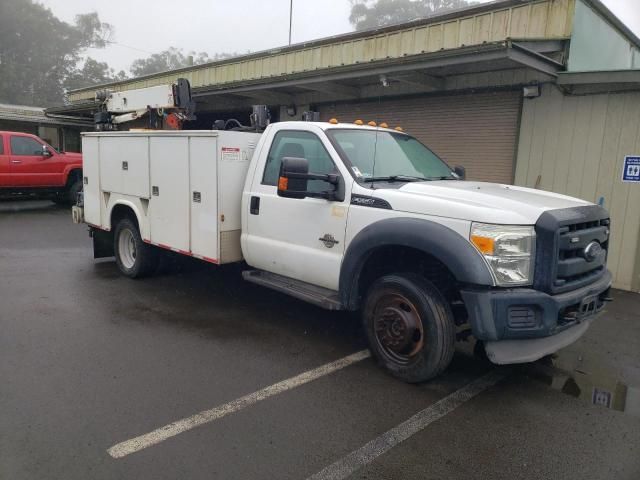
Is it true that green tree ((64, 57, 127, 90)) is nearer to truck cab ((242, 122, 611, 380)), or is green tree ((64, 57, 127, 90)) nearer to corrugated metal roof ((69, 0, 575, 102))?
corrugated metal roof ((69, 0, 575, 102))

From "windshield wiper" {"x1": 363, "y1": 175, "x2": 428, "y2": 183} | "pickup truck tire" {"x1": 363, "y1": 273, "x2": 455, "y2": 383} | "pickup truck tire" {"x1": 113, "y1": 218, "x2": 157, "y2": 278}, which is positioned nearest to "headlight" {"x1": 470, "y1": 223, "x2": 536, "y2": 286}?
"pickup truck tire" {"x1": 363, "y1": 273, "x2": 455, "y2": 383}

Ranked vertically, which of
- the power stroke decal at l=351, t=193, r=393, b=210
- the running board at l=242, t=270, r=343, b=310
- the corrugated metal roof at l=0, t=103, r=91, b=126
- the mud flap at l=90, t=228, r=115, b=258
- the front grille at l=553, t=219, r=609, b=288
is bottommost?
the mud flap at l=90, t=228, r=115, b=258

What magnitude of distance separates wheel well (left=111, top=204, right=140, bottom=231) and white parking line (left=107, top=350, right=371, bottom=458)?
12.2 ft

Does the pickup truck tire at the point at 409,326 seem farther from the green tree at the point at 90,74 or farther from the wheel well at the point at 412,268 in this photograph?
the green tree at the point at 90,74

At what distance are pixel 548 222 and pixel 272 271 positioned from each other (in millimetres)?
2709

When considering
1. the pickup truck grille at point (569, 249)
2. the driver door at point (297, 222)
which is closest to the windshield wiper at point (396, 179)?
the driver door at point (297, 222)

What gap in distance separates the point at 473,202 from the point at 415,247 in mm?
554

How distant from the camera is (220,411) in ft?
12.0

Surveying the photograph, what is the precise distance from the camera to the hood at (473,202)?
3715 millimetres

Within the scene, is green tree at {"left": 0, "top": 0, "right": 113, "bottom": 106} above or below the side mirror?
above

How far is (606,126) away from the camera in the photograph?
737cm

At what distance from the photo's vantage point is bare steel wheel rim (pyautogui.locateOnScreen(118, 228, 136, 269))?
7.34 meters

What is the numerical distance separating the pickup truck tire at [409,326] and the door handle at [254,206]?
5.23ft

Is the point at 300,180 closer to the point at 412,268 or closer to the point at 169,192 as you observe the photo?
the point at 412,268
